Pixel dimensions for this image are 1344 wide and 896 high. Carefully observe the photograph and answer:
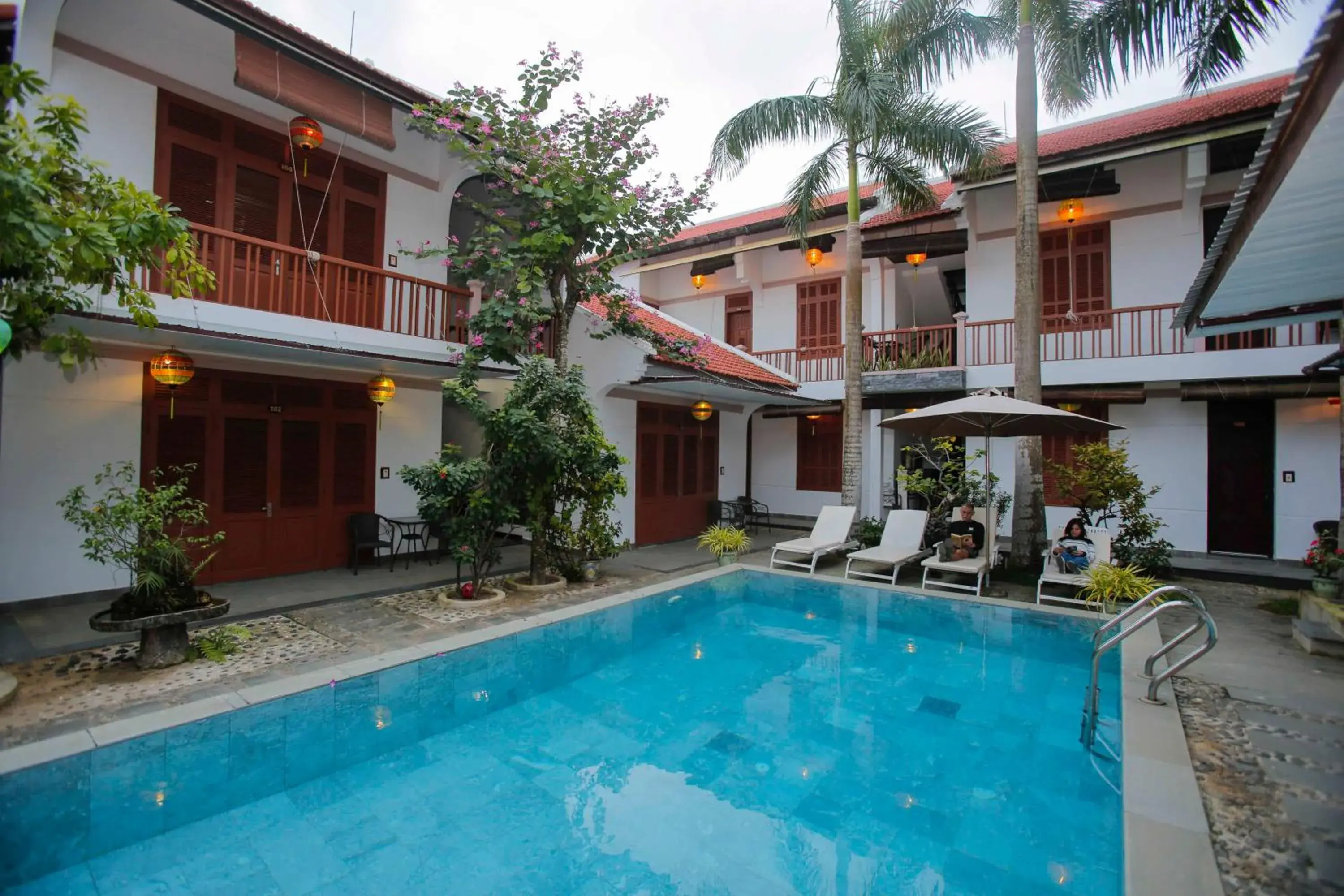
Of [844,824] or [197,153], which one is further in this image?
[197,153]

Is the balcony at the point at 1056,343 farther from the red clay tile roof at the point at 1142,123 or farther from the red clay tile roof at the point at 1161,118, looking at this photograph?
the red clay tile roof at the point at 1161,118

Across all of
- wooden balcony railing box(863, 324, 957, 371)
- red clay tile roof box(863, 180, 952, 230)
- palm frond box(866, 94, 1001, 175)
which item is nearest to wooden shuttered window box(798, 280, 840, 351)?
wooden balcony railing box(863, 324, 957, 371)

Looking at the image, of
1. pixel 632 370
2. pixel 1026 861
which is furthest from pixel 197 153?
pixel 1026 861

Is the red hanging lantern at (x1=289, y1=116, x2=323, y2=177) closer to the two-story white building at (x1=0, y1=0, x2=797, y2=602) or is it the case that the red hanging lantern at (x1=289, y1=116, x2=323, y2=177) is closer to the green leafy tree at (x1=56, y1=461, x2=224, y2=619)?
the two-story white building at (x1=0, y1=0, x2=797, y2=602)

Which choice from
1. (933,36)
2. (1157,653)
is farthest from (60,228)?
(933,36)

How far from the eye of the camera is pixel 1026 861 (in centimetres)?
364

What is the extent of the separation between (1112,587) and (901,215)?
31.2 feet

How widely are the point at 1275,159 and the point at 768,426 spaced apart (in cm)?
1521

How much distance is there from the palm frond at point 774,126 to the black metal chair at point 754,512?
7680 mm

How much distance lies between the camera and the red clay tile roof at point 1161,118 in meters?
11.2

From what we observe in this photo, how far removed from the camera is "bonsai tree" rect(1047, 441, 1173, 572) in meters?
9.82

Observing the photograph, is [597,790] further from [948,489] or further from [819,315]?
[819,315]

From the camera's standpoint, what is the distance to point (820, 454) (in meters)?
17.0

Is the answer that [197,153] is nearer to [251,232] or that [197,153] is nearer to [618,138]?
[251,232]
